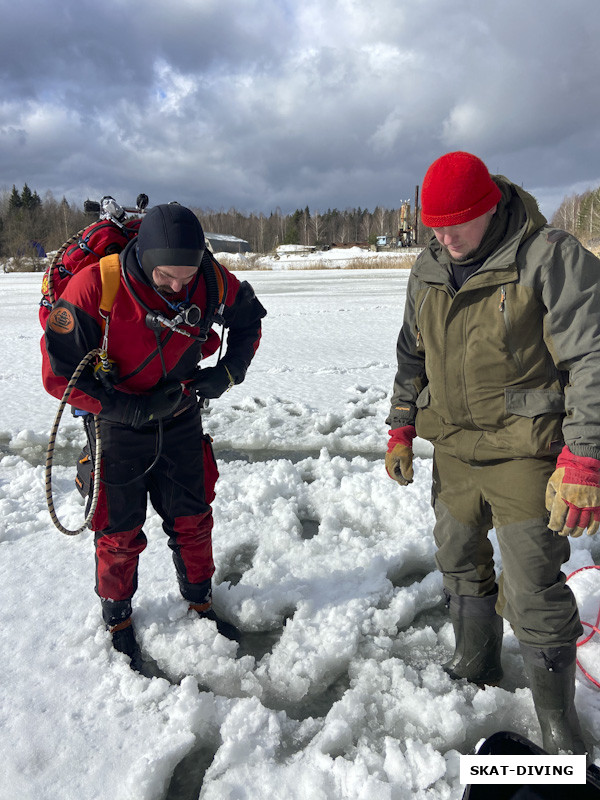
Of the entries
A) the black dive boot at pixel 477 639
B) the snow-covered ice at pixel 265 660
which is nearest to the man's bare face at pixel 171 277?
the snow-covered ice at pixel 265 660

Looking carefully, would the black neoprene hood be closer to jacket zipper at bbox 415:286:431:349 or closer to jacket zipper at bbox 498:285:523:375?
jacket zipper at bbox 415:286:431:349

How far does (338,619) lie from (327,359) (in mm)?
5048

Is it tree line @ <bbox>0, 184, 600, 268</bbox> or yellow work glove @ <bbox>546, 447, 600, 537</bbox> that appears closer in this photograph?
yellow work glove @ <bbox>546, 447, 600, 537</bbox>

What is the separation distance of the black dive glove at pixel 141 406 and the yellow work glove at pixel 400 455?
91 centimetres

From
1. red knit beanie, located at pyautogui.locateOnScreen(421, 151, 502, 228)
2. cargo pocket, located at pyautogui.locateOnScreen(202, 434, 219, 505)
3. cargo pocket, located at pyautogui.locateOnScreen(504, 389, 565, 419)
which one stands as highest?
red knit beanie, located at pyautogui.locateOnScreen(421, 151, 502, 228)

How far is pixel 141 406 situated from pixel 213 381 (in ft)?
1.20

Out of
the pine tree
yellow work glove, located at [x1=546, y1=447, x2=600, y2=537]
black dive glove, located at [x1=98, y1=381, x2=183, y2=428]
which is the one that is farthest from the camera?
the pine tree

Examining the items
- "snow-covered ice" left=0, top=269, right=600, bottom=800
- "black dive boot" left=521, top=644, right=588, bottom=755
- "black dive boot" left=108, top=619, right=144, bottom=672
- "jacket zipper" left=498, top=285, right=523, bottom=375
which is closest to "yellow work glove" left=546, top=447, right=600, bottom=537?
"jacket zipper" left=498, top=285, right=523, bottom=375

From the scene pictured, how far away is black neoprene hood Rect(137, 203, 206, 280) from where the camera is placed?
1.82 meters

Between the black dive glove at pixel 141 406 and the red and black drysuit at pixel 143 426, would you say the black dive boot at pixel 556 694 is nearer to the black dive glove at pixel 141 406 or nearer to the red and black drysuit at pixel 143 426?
the red and black drysuit at pixel 143 426

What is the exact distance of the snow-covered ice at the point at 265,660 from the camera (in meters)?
1.77

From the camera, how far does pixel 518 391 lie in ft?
5.55

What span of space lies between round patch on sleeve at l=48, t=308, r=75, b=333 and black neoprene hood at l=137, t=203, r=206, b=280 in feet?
1.04

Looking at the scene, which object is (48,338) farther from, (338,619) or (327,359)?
(327,359)
